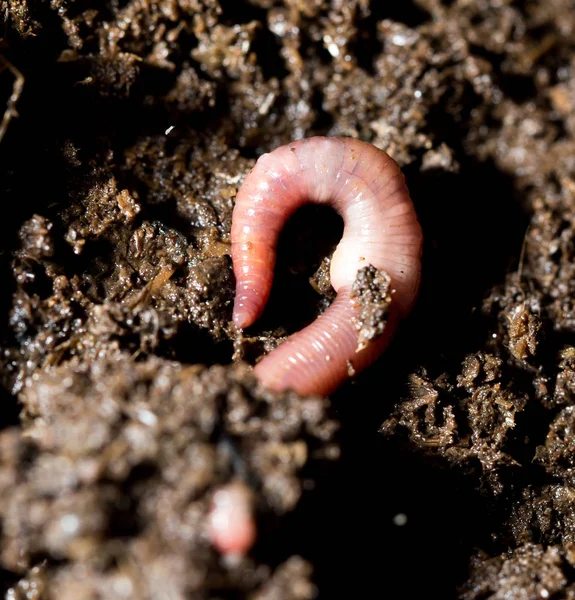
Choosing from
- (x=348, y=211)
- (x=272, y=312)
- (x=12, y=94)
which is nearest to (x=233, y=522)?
(x=272, y=312)

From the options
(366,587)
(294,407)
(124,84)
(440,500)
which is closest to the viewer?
(294,407)

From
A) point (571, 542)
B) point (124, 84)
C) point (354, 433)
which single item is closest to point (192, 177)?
point (124, 84)

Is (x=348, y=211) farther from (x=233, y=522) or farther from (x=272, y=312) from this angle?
(x=233, y=522)

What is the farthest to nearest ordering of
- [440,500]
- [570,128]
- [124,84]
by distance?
[570,128] < [124,84] < [440,500]

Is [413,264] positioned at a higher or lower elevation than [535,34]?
lower

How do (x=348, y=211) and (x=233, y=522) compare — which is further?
(x=348, y=211)

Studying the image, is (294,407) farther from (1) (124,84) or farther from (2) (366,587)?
(1) (124,84)
